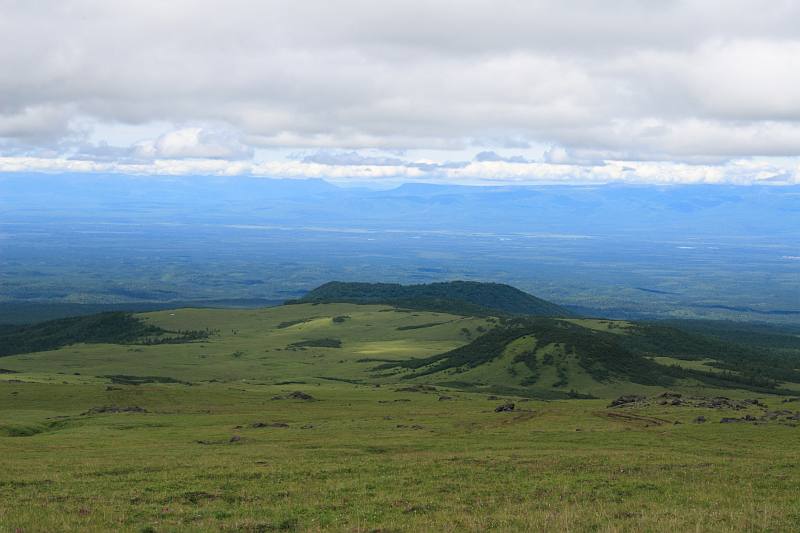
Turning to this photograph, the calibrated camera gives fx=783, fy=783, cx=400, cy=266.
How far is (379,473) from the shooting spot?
36.6m

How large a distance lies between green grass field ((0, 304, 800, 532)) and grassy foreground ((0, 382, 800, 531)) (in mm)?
126

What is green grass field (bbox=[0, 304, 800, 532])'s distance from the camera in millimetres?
26125

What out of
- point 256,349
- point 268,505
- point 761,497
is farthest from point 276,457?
point 256,349

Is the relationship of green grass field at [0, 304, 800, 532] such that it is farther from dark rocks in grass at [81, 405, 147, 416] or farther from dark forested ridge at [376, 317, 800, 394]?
dark forested ridge at [376, 317, 800, 394]

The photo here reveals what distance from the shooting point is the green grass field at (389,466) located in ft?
85.7

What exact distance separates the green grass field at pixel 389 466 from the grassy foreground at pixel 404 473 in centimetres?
13

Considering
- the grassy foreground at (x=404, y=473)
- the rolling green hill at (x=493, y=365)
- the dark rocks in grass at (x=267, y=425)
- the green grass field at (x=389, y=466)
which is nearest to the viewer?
the grassy foreground at (x=404, y=473)

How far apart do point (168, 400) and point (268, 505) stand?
6675cm

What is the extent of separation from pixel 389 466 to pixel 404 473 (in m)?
2.59

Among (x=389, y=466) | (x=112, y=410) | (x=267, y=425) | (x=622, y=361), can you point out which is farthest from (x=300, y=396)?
(x=622, y=361)

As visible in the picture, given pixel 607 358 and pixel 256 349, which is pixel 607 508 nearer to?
pixel 607 358

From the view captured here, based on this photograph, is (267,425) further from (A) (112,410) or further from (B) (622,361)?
(B) (622,361)

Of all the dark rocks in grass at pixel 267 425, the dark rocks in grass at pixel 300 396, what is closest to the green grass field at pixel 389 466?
the dark rocks in grass at pixel 267 425

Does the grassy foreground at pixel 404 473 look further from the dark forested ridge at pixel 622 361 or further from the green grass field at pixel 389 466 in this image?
the dark forested ridge at pixel 622 361
